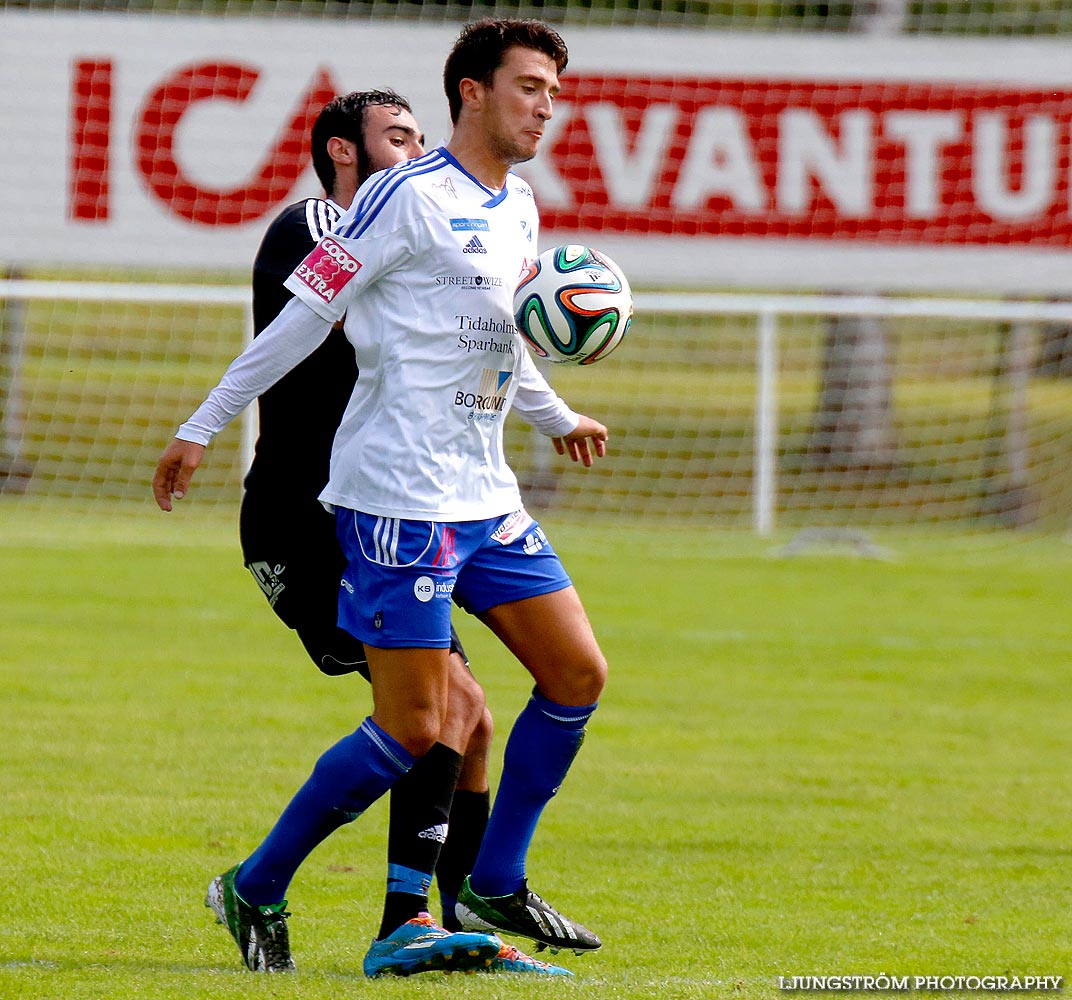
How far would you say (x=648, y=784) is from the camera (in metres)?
6.88

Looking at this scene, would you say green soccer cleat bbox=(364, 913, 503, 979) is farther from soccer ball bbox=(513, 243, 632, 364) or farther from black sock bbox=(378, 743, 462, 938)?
soccer ball bbox=(513, 243, 632, 364)

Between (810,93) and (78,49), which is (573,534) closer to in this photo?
(810,93)

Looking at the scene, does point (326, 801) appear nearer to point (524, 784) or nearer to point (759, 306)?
point (524, 784)

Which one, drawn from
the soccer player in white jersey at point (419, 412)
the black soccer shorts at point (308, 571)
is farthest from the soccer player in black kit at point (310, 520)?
the soccer player in white jersey at point (419, 412)

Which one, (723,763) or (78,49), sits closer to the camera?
(723,763)

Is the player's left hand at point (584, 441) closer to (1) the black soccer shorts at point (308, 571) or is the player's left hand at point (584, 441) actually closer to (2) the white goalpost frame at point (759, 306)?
(1) the black soccer shorts at point (308, 571)

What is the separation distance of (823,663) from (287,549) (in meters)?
5.54

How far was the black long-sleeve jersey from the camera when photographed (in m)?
4.64

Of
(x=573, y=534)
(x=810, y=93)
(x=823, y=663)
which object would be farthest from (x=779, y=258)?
(x=823, y=663)

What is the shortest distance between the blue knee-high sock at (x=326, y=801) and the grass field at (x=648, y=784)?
0.22 meters

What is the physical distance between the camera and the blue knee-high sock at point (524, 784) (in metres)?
4.46

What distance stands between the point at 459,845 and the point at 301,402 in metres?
1.21

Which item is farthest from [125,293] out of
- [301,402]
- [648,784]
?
[301,402]

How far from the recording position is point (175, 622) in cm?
1043
